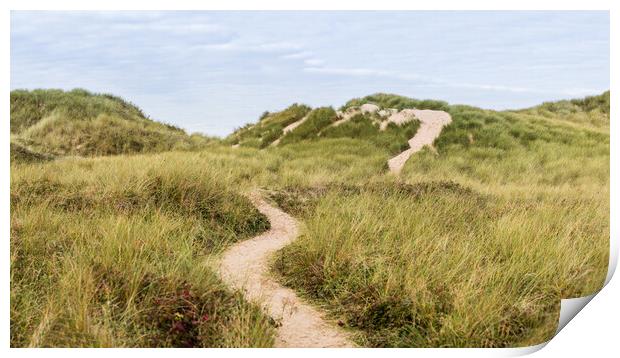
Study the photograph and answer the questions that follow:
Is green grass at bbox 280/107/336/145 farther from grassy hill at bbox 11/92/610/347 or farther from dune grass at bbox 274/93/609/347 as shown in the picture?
dune grass at bbox 274/93/609/347

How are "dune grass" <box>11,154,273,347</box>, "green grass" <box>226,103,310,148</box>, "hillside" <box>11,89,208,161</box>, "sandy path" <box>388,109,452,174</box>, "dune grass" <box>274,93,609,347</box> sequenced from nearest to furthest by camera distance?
1. "dune grass" <box>11,154,273,347</box>
2. "dune grass" <box>274,93,609,347</box>
3. "hillside" <box>11,89,208,161</box>
4. "green grass" <box>226,103,310,148</box>
5. "sandy path" <box>388,109,452,174</box>

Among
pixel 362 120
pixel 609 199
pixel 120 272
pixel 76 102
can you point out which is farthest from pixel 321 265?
pixel 76 102

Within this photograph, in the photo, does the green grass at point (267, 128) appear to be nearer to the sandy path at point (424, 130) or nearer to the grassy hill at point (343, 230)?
the grassy hill at point (343, 230)

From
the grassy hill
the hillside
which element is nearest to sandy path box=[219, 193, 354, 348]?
the grassy hill

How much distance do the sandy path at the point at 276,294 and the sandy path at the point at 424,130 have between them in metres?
1.97

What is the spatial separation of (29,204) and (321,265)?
9.21 ft

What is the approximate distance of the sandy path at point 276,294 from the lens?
4.26 metres

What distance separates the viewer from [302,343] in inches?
167

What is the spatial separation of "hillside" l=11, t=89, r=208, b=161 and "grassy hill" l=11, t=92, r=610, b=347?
232 mm

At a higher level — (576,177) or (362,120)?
(362,120)

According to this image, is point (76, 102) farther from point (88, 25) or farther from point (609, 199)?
point (609, 199)

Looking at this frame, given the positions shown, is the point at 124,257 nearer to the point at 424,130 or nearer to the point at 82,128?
the point at 82,128

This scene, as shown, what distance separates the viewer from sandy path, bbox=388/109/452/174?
7570 millimetres

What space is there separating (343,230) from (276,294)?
3.12 feet
